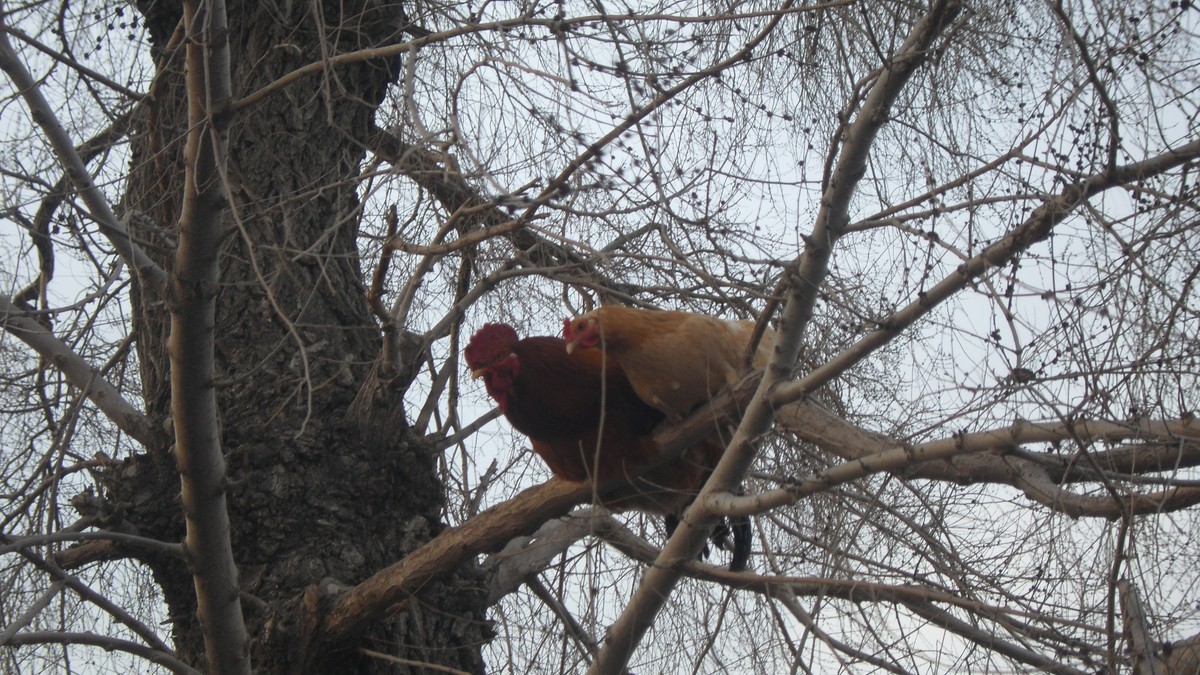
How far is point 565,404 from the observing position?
12.8ft

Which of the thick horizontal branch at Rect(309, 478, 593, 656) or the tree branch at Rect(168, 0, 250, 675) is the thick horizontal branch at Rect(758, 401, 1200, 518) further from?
the tree branch at Rect(168, 0, 250, 675)

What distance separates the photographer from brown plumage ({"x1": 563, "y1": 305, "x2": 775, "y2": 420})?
12.2ft

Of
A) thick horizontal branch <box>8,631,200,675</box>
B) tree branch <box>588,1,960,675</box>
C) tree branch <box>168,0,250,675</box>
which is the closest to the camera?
tree branch <box>588,1,960,675</box>

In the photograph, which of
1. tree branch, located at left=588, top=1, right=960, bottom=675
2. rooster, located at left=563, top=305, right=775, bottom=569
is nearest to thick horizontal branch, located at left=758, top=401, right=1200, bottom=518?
tree branch, located at left=588, top=1, right=960, bottom=675

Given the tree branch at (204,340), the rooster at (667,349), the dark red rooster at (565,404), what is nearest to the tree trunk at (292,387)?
the tree branch at (204,340)

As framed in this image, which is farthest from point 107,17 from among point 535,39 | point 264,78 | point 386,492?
point 386,492

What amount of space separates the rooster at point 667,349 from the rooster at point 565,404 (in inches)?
3.2

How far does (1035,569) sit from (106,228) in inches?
111

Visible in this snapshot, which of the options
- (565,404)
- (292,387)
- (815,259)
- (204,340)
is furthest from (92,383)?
(815,259)

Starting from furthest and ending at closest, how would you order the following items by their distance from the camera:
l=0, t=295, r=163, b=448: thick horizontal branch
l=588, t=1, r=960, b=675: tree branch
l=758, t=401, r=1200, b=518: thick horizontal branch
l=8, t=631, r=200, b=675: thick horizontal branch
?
l=0, t=295, r=163, b=448: thick horizontal branch → l=8, t=631, r=200, b=675: thick horizontal branch → l=588, t=1, r=960, b=675: tree branch → l=758, t=401, r=1200, b=518: thick horizontal branch

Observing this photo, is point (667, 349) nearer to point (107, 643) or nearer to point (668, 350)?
point (668, 350)

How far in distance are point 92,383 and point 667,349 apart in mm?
1993

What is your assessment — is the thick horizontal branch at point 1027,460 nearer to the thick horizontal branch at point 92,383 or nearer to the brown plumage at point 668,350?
the brown plumage at point 668,350

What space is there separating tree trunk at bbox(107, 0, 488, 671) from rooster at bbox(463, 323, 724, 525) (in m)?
0.59
